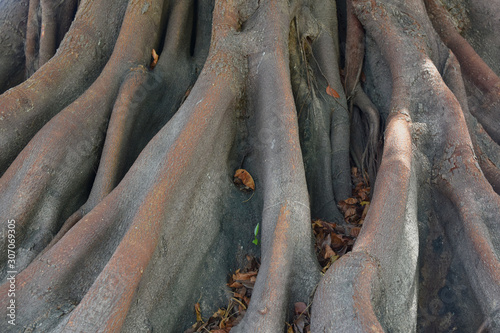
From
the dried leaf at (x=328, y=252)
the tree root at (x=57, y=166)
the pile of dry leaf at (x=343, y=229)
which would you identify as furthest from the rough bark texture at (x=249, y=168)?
the dried leaf at (x=328, y=252)

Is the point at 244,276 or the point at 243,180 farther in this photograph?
the point at 243,180

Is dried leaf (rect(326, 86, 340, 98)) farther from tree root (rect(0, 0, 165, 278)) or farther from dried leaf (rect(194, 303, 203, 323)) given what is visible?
dried leaf (rect(194, 303, 203, 323))

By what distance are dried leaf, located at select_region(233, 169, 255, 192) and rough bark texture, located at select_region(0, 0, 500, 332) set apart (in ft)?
0.17

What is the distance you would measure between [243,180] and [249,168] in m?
0.11

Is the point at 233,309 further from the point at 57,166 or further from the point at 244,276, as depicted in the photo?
the point at 57,166

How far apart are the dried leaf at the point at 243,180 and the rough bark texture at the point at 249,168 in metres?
0.05

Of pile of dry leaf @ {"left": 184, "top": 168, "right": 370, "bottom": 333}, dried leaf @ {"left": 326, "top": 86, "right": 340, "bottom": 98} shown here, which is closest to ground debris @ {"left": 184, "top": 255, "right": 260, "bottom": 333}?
pile of dry leaf @ {"left": 184, "top": 168, "right": 370, "bottom": 333}

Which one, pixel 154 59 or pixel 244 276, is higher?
pixel 154 59

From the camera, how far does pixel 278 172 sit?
266cm

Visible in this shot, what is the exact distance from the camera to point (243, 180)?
300 cm

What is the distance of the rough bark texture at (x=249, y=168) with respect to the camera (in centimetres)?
217

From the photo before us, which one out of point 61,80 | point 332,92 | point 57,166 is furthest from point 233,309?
point 61,80

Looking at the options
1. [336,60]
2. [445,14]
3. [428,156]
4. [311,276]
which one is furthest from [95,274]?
[445,14]

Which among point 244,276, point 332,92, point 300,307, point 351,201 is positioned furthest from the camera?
point 332,92
